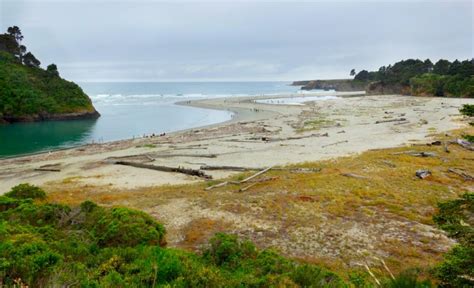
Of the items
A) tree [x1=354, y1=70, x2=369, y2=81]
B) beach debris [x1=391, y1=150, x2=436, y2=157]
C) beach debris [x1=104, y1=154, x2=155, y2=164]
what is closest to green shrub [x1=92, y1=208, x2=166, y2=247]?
beach debris [x1=104, y1=154, x2=155, y2=164]

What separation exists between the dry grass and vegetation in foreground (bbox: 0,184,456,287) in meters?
2.09

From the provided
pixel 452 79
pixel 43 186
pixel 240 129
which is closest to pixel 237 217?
pixel 43 186

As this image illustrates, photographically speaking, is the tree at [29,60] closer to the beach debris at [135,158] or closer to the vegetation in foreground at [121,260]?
the beach debris at [135,158]

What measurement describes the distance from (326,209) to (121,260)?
865cm

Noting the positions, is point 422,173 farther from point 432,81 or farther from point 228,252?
point 432,81

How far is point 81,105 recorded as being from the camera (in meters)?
65.9

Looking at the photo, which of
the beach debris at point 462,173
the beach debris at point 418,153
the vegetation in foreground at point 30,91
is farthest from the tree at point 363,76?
the beach debris at point 462,173

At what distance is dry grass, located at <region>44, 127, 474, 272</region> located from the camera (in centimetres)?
1008

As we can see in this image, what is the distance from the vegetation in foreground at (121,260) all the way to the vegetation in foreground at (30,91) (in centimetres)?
5723

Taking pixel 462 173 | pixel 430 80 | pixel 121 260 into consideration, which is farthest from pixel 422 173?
pixel 430 80

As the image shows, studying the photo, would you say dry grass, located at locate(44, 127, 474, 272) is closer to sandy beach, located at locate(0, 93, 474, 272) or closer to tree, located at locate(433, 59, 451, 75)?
sandy beach, located at locate(0, 93, 474, 272)

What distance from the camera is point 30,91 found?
60594 mm

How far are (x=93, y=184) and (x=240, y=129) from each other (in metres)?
24.4

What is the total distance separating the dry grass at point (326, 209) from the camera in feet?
33.1
